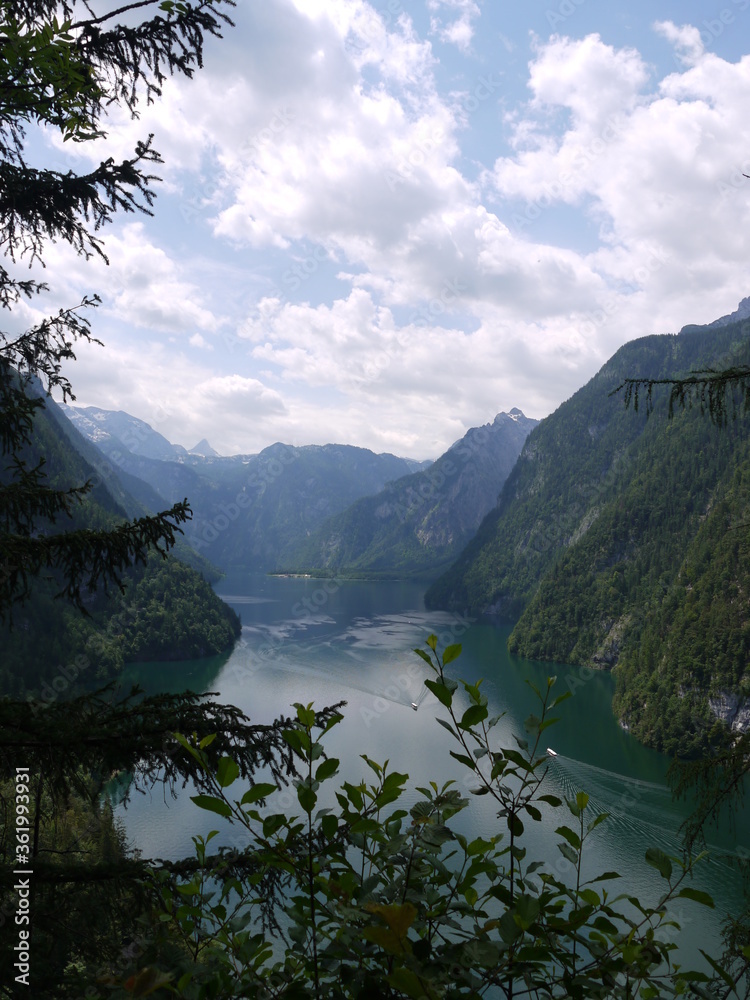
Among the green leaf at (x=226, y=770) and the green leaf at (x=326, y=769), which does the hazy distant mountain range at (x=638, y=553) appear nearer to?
the green leaf at (x=326, y=769)

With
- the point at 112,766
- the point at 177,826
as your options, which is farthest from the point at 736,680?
the point at 112,766

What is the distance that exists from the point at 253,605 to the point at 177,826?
90275mm

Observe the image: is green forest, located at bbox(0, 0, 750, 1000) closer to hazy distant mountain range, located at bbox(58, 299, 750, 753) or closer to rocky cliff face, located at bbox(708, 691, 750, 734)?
hazy distant mountain range, located at bbox(58, 299, 750, 753)

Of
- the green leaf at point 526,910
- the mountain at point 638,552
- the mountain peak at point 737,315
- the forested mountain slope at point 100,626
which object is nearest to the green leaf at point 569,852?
the green leaf at point 526,910

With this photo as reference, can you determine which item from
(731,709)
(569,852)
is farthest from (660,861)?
(731,709)

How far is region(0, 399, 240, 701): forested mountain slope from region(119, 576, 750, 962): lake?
14.0 ft

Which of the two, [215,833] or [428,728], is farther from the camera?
[428,728]

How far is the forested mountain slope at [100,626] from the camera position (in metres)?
55.8

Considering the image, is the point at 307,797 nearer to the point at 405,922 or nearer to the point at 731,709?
the point at 405,922

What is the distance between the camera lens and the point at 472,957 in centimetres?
133

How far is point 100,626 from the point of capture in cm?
5544

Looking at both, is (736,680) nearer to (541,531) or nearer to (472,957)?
(472,957)

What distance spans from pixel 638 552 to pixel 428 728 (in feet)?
227

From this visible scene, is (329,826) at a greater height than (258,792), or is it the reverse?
(258,792)
